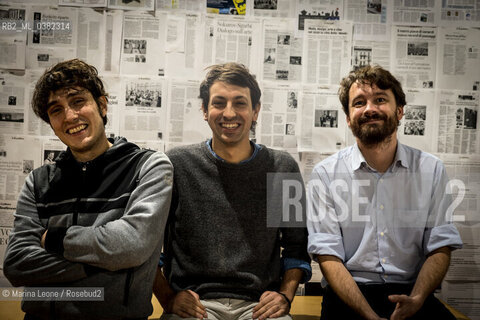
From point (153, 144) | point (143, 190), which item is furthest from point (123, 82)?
point (143, 190)

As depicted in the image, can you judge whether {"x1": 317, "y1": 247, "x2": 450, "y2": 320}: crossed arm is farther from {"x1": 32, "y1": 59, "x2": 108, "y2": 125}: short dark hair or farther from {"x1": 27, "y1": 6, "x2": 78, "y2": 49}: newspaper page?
{"x1": 27, "y1": 6, "x2": 78, "y2": 49}: newspaper page

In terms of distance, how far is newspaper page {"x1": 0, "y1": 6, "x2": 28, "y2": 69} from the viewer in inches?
76.5

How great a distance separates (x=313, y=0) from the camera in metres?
2.02

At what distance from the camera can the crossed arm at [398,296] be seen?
1541 mm

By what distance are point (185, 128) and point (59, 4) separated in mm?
945

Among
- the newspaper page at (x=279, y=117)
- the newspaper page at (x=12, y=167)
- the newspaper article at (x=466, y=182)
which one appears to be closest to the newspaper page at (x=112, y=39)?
the newspaper page at (x=12, y=167)

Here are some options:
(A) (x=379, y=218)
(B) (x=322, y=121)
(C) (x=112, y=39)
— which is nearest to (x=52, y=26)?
(C) (x=112, y=39)

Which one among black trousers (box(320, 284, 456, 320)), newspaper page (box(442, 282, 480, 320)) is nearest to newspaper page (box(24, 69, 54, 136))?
black trousers (box(320, 284, 456, 320))

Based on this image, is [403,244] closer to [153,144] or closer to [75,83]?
[153,144]

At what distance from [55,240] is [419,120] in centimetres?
194

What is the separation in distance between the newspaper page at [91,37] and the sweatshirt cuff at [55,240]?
38.1 inches

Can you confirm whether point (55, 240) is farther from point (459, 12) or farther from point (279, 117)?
point (459, 12)

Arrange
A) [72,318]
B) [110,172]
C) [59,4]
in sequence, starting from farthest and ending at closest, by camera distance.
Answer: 1. [59,4]
2. [110,172]
3. [72,318]

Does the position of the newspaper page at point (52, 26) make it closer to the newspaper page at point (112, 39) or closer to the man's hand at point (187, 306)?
the newspaper page at point (112, 39)
